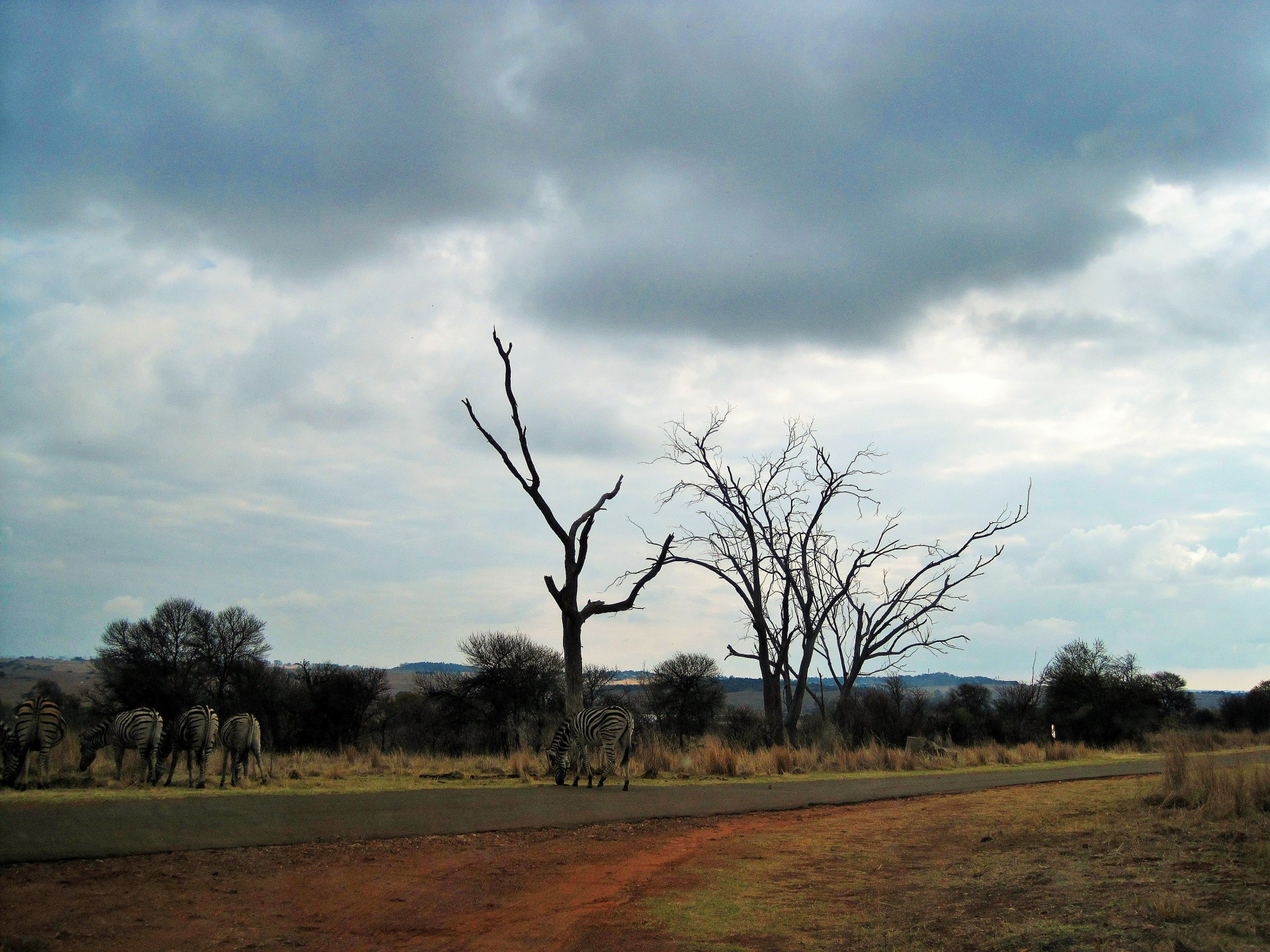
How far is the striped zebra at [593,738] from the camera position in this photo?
52.6 ft

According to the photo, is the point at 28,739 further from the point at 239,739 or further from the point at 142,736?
the point at 239,739

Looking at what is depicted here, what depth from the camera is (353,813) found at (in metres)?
10.6

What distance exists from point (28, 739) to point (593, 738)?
852 cm

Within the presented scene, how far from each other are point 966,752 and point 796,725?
6.40m

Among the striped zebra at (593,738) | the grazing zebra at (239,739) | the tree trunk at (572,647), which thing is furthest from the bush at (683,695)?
the grazing zebra at (239,739)

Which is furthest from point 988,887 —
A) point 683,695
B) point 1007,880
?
point 683,695

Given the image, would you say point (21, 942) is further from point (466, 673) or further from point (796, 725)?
point (466, 673)

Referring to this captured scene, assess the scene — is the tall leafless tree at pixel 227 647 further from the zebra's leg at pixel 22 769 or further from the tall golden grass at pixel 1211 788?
the tall golden grass at pixel 1211 788

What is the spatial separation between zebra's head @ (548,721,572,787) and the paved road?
633 millimetres

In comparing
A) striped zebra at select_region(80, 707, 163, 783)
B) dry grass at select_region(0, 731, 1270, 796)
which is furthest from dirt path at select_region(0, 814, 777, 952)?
striped zebra at select_region(80, 707, 163, 783)

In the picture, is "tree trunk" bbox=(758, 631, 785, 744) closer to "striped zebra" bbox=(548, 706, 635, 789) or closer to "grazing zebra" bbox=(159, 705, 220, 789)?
"striped zebra" bbox=(548, 706, 635, 789)

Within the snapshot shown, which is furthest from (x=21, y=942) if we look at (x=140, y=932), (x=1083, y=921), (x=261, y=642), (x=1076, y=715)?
(x=1076, y=715)

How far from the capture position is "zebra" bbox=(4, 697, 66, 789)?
1218 cm

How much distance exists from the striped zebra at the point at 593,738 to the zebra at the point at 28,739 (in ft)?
26.1
